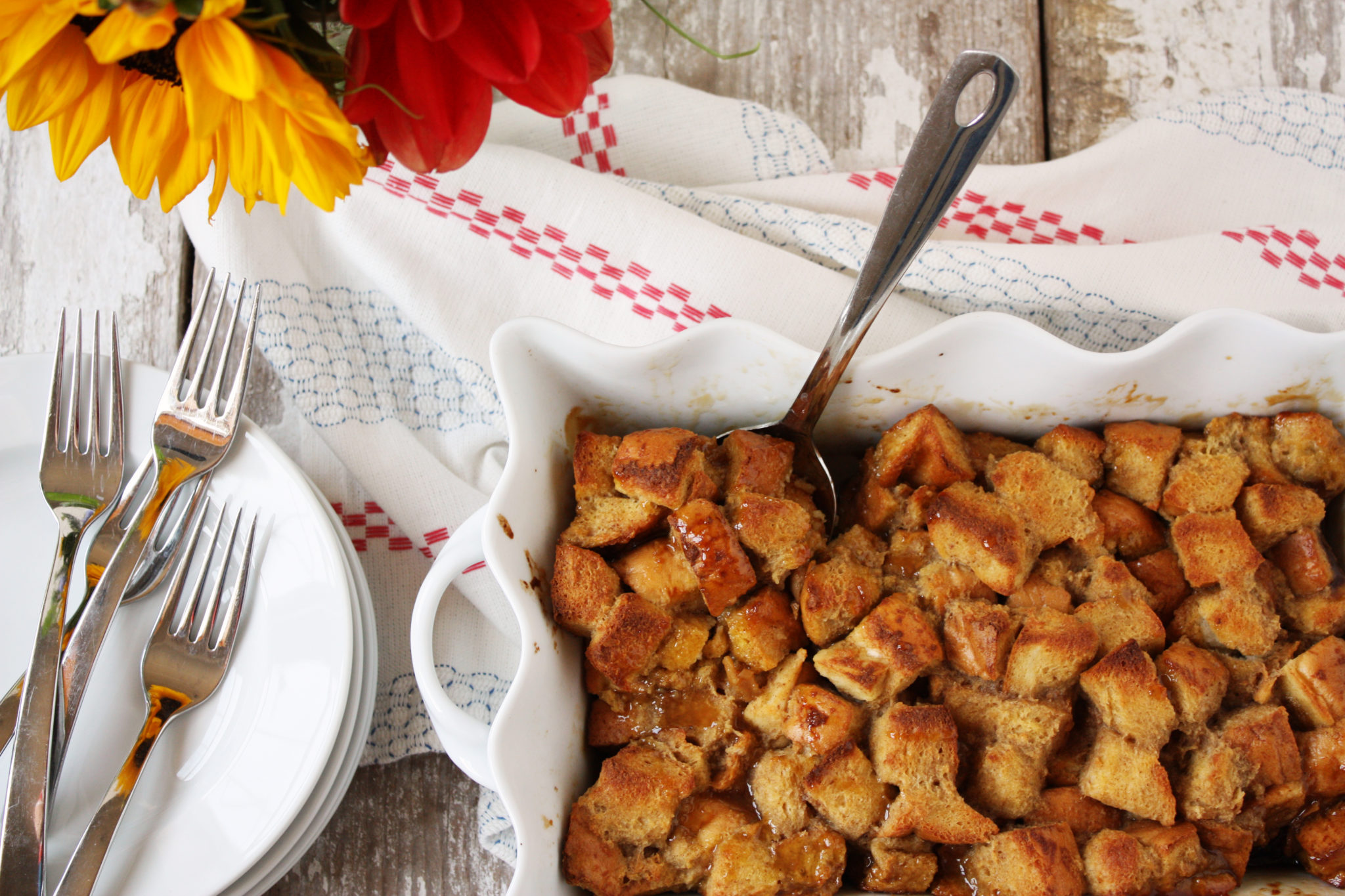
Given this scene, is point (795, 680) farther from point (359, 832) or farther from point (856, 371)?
point (359, 832)

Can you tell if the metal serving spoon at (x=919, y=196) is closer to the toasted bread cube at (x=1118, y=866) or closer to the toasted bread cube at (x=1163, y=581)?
the toasted bread cube at (x=1163, y=581)

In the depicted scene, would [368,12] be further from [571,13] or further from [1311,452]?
[1311,452]

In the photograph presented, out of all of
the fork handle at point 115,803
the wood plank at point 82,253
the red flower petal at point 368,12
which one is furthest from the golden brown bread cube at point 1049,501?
the wood plank at point 82,253

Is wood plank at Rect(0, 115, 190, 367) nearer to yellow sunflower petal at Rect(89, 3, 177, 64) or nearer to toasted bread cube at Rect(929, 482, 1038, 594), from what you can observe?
yellow sunflower petal at Rect(89, 3, 177, 64)

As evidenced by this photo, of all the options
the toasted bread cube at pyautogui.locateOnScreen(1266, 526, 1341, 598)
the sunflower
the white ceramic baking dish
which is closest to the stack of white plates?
the white ceramic baking dish

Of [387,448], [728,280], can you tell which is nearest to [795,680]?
[728,280]

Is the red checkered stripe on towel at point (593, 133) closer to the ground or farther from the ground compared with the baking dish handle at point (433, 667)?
farther from the ground

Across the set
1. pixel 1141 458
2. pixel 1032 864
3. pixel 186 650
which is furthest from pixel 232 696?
pixel 1141 458
